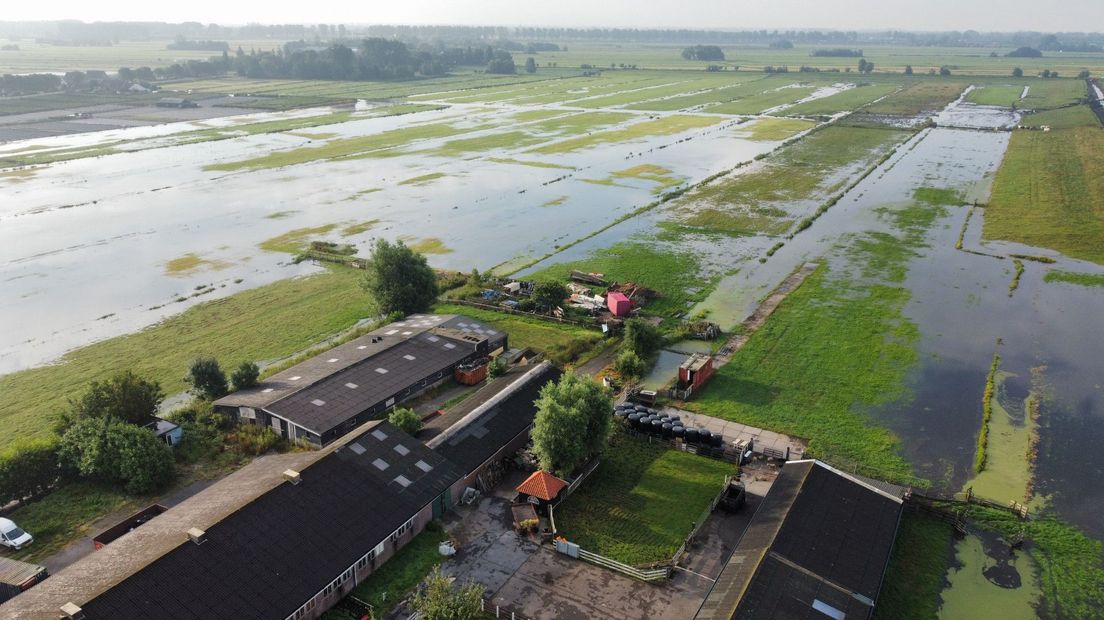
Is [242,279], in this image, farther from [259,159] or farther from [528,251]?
[259,159]

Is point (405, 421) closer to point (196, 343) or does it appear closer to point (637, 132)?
point (196, 343)

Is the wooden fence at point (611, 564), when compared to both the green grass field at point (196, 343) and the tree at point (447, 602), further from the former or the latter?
the green grass field at point (196, 343)

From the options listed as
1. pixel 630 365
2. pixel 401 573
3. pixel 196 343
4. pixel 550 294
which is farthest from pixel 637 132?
pixel 401 573

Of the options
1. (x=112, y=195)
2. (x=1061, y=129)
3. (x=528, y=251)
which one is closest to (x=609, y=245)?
(x=528, y=251)

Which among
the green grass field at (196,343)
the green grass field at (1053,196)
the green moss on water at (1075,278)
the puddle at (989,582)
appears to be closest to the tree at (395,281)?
the green grass field at (196,343)

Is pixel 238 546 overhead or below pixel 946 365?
overhead

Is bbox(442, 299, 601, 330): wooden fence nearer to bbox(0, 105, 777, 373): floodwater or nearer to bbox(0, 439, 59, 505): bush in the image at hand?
bbox(0, 105, 777, 373): floodwater
